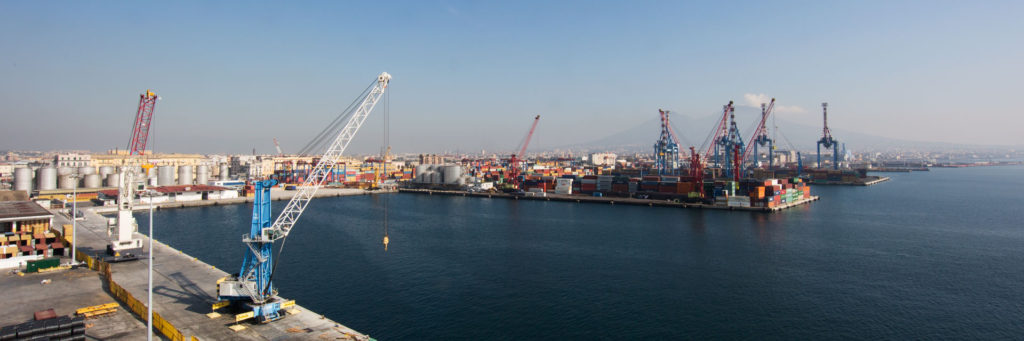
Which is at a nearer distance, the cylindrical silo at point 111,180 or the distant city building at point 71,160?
the cylindrical silo at point 111,180

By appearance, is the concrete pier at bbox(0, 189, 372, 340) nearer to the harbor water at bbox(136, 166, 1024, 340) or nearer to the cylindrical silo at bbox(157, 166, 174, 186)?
the harbor water at bbox(136, 166, 1024, 340)

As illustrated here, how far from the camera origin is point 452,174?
2368 inches

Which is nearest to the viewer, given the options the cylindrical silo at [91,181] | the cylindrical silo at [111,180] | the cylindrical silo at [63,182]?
the cylindrical silo at [63,182]

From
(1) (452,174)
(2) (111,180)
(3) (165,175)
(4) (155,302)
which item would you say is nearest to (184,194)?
(3) (165,175)

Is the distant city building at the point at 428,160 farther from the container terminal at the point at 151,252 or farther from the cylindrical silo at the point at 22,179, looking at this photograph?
the cylindrical silo at the point at 22,179

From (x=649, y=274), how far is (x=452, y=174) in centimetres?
4344

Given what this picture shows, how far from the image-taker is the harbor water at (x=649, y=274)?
1337 centimetres

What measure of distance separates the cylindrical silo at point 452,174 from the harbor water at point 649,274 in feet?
84.2

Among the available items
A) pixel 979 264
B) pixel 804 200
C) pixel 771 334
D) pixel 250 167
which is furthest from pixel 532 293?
pixel 250 167

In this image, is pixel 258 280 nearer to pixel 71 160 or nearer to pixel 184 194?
pixel 184 194

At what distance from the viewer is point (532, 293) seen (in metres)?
16.1

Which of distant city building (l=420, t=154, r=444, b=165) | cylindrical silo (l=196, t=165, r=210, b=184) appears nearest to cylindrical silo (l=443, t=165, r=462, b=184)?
cylindrical silo (l=196, t=165, r=210, b=184)

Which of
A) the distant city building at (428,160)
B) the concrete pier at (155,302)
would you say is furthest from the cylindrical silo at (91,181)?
the distant city building at (428,160)

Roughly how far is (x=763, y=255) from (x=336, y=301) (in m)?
17.1
